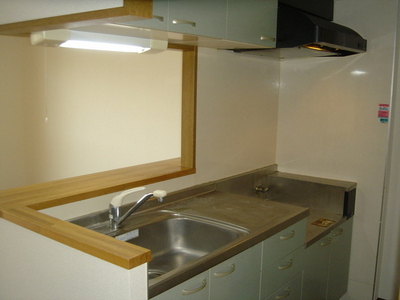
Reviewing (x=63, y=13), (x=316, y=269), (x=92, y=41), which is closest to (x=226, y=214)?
(x=316, y=269)

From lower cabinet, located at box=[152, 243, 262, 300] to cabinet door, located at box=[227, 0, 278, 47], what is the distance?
108 centimetres

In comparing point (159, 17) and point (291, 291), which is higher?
point (159, 17)

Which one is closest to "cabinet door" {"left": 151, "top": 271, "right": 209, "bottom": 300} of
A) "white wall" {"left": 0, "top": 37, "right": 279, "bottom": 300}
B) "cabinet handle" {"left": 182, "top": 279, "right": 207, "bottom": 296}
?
"cabinet handle" {"left": 182, "top": 279, "right": 207, "bottom": 296}

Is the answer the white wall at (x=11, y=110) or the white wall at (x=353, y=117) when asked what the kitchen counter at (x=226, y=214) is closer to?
the white wall at (x=353, y=117)

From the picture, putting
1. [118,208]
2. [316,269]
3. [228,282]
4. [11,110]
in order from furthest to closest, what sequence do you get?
[11,110] < [316,269] < [118,208] < [228,282]

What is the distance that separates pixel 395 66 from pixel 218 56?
3.98 ft

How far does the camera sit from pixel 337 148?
10.2ft

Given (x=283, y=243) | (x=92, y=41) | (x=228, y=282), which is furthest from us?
(x=283, y=243)

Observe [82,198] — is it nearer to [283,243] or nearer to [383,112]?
[283,243]

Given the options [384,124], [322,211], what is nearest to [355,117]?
[384,124]

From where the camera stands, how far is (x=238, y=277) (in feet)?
6.19

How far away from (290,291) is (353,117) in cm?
135

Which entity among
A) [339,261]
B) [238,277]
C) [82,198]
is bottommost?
[339,261]

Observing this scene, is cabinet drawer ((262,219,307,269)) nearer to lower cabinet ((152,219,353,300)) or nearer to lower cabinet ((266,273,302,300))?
lower cabinet ((152,219,353,300))
